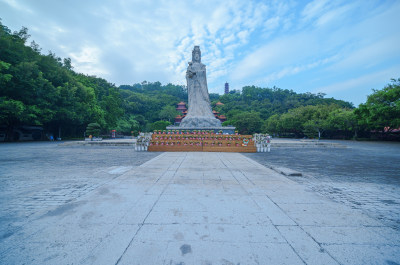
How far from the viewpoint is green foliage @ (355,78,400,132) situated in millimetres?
19891

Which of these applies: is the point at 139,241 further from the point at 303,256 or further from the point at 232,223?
the point at 303,256

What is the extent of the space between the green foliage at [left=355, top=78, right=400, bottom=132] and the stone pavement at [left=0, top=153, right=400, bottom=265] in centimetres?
2384

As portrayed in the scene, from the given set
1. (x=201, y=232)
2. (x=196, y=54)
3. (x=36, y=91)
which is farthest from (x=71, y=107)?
(x=201, y=232)

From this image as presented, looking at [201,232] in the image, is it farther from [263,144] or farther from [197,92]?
[197,92]

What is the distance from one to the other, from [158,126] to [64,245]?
112ft

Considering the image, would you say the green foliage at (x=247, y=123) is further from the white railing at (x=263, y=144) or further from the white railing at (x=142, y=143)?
the white railing at (x=142, y=143)

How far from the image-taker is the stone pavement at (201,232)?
1.81 meters

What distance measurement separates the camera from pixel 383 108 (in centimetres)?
2005

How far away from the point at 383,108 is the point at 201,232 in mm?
26950

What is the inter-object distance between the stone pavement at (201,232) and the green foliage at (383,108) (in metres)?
23.8

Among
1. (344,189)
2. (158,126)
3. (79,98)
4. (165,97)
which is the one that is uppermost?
(165,97)

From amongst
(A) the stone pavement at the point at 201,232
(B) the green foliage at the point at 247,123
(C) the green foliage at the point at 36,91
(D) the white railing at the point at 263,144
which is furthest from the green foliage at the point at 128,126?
(A) the stone pavement at the point at 201,232

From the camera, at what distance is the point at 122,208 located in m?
→ 2.95

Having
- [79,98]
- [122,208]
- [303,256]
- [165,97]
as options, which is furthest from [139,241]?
[165,97]
